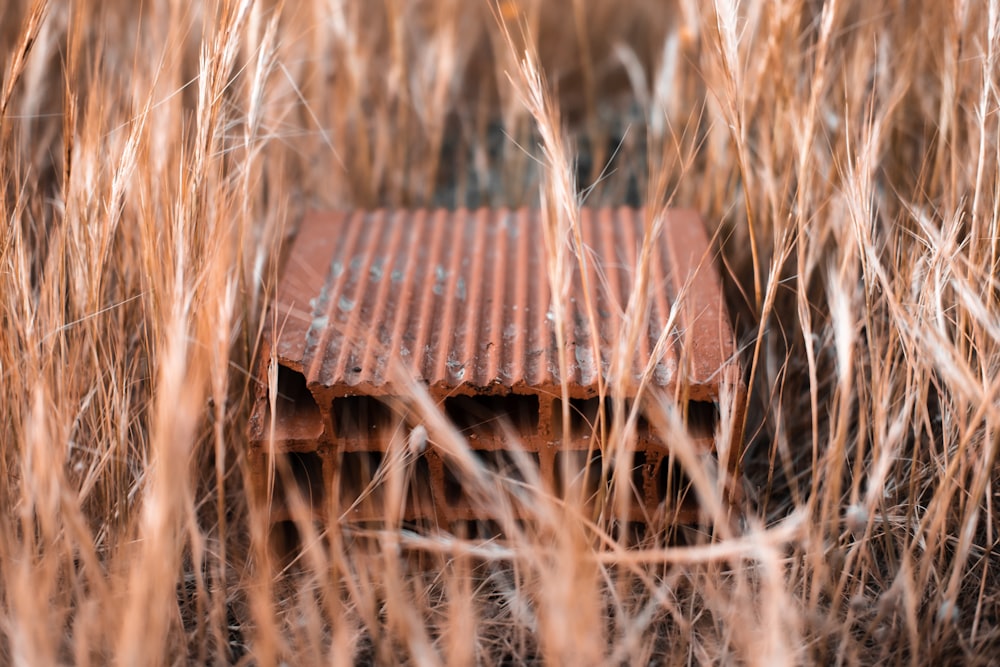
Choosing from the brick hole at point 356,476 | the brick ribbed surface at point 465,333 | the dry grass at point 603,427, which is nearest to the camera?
the dry grass at point 603,427

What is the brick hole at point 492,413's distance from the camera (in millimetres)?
1385

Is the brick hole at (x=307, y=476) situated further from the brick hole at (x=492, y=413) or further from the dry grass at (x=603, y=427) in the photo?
the brick hole at (x=492, y=413)

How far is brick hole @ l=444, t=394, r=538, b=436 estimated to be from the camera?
1.38 metres

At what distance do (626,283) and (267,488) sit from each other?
2.28 ft

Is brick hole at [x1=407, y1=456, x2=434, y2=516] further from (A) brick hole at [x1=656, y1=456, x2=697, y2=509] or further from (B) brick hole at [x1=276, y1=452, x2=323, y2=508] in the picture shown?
(A) brick hole at [x1=656, y1=456, x2=697, y2=509]

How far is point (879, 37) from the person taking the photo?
6.17 feet

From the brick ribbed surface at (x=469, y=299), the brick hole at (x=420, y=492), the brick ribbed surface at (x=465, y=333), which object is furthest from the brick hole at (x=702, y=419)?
the brick hole at (x=420, y=492)

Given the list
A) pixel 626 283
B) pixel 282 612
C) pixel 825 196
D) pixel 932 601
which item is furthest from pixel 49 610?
pixel 825 196

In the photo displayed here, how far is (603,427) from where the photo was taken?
1192 mm

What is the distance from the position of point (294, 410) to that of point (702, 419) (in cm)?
66

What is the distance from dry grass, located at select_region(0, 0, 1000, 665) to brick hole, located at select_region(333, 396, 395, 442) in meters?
0.16

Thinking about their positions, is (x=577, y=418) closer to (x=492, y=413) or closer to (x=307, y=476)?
(x=492, y=413)

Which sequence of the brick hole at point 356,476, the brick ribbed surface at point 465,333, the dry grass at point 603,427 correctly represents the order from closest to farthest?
1. the dry grass at point 603,427
2. the brick ribbed surface at point 465,333
3. the brick hole at point 356,476

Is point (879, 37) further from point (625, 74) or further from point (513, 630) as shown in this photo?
point (513, 630)
